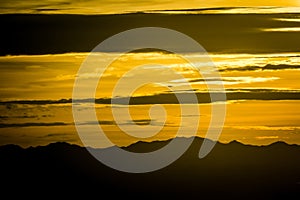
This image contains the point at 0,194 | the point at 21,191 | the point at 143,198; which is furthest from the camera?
A: the point at 143,198

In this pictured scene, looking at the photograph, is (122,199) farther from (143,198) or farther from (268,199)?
(268,199)

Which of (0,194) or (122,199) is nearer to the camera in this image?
(0,194)

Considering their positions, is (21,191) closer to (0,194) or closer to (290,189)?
(0,194)

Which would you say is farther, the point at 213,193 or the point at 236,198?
the point at 213,193

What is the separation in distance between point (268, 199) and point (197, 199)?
14604 millimetres

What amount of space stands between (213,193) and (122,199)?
64.7 ft

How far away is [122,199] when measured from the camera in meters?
187

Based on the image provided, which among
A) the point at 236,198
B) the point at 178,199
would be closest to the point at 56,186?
the point at 178,199

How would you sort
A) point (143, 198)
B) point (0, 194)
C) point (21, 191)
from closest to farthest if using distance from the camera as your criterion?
point (0, 194) → point (21, 191) → point (143, 198)

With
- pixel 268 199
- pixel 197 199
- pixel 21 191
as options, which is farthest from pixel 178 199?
pixel 21 191

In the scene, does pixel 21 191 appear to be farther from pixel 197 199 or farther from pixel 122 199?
pixel 197 199

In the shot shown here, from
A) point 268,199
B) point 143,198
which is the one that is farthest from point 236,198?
point 143,198

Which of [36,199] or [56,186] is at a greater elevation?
[56,186]

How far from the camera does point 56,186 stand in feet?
634
